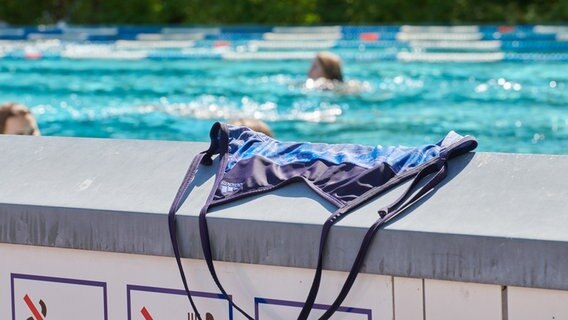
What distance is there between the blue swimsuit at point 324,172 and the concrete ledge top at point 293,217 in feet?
0.07

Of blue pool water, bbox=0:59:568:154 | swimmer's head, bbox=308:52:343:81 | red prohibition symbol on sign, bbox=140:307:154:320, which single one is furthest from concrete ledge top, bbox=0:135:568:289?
swimmer's head, bbox=308:52:343:81

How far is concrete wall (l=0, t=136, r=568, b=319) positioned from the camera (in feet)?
6.17

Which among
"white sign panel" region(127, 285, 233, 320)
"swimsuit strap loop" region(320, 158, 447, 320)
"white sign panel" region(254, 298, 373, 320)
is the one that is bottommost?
"white sign panel" region(254, 298, 373, 320)

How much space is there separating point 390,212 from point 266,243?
0.25 meters

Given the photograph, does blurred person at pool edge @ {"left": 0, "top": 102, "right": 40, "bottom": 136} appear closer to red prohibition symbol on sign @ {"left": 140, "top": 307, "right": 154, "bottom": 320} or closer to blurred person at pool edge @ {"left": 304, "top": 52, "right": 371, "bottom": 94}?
red prohibition symbol on sign @ {"left": 140, "top": 307, "right": 154, "bottom": 320}

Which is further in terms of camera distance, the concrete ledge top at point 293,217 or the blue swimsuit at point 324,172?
the blue swimsuit at point 324,172

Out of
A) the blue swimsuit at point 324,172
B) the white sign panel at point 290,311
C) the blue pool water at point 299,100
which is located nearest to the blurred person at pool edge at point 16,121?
the blue pool water at point 299,100

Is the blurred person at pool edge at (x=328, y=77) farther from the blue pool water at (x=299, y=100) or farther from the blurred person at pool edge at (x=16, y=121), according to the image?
the blurred person at pool edge at (x=16, y=121)

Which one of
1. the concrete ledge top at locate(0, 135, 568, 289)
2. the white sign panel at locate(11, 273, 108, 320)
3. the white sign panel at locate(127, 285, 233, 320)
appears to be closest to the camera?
the concrete ledge top at locate(0, 135, 568, 289)

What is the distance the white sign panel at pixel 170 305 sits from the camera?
2.13m

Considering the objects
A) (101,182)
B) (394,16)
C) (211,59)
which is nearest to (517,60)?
(211,59)

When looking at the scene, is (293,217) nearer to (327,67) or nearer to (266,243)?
(266,243)

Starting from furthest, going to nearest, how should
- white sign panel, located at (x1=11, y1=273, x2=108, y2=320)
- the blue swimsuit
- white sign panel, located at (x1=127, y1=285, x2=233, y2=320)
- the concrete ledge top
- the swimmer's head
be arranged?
the swimmer's head → white sign panel, located at (x1=11, y1=273, x2=108, y2=320) → white sign panel, located at (x1=127, y1=285, x2=233, y2=320) → the blue swimsuit → the concrete ledge top

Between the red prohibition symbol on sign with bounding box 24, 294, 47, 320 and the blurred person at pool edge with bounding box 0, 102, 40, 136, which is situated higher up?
the blurred person at pool edge with bounding box 0, 102, 40, 136
